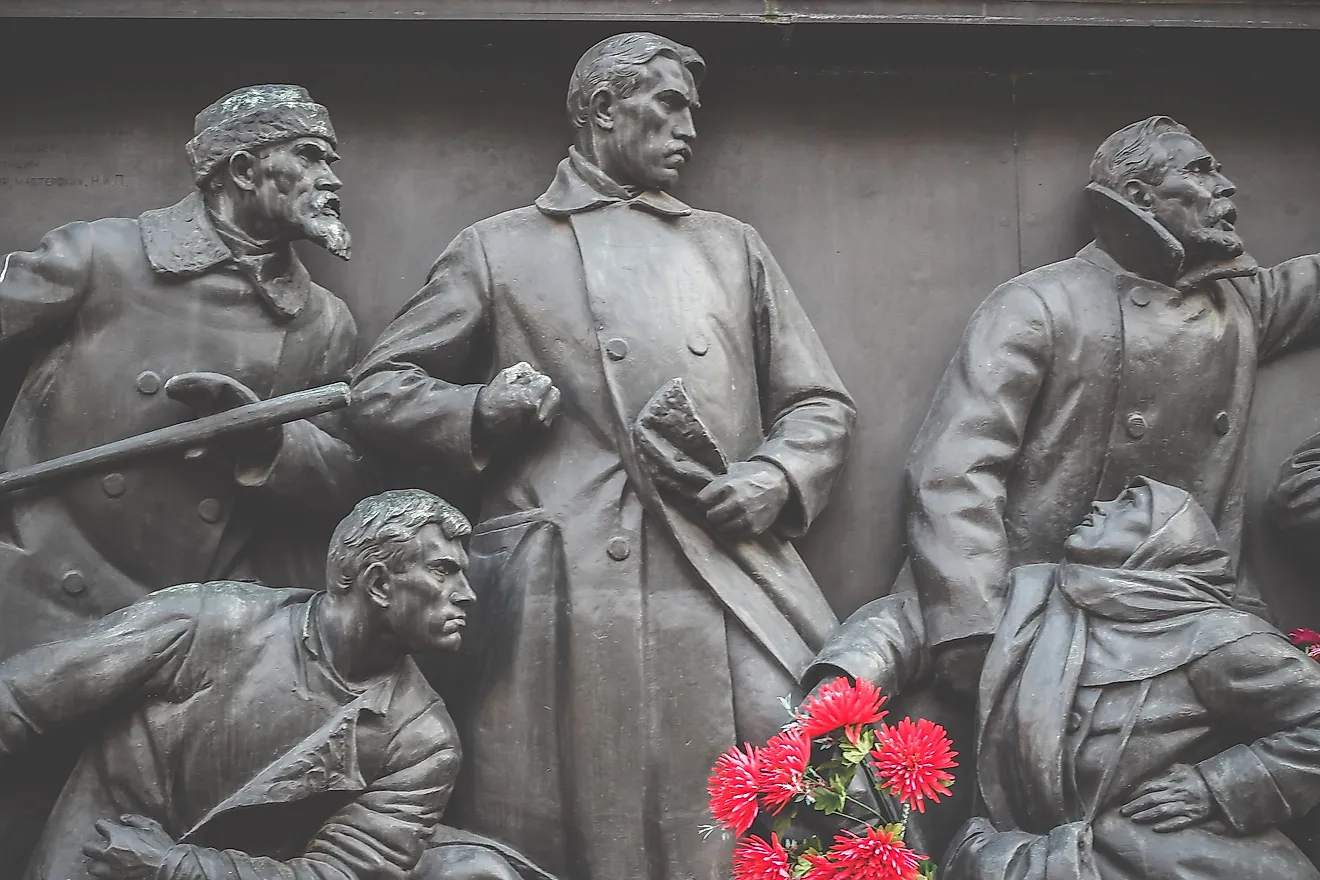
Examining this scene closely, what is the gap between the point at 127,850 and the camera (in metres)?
6.72

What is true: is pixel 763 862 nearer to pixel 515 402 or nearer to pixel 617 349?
pixel 515 402

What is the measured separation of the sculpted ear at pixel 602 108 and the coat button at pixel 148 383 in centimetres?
165

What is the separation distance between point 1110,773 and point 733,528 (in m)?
1.34

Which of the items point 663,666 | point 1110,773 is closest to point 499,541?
point 663,666

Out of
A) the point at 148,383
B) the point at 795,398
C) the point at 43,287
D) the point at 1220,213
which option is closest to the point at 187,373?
the point at 148,383

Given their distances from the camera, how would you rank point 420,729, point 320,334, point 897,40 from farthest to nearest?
1. point 897,40
2. point 320,334
3. point 420,729

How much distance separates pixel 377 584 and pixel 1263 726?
266 centimetres

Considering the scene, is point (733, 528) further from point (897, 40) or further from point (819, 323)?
point (897, 40)

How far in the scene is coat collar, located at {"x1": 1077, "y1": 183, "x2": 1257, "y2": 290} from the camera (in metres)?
7.80

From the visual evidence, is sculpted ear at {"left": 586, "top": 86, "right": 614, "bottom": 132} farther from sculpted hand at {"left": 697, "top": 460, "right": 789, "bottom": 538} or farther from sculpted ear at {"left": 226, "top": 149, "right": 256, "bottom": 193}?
sculpted hand at {"left": 697, "top": 460, "right": 789, "bottom": 538}

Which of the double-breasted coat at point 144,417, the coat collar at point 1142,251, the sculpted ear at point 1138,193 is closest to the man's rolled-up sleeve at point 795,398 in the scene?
the coat collar at point 1142,251

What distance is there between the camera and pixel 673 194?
26.8 feet

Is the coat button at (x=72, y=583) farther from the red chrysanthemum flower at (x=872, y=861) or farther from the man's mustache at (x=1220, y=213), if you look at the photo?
the man's mustache at (x=1220, y=213)

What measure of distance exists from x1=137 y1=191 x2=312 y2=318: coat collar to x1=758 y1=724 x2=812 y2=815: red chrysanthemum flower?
2575 mm
